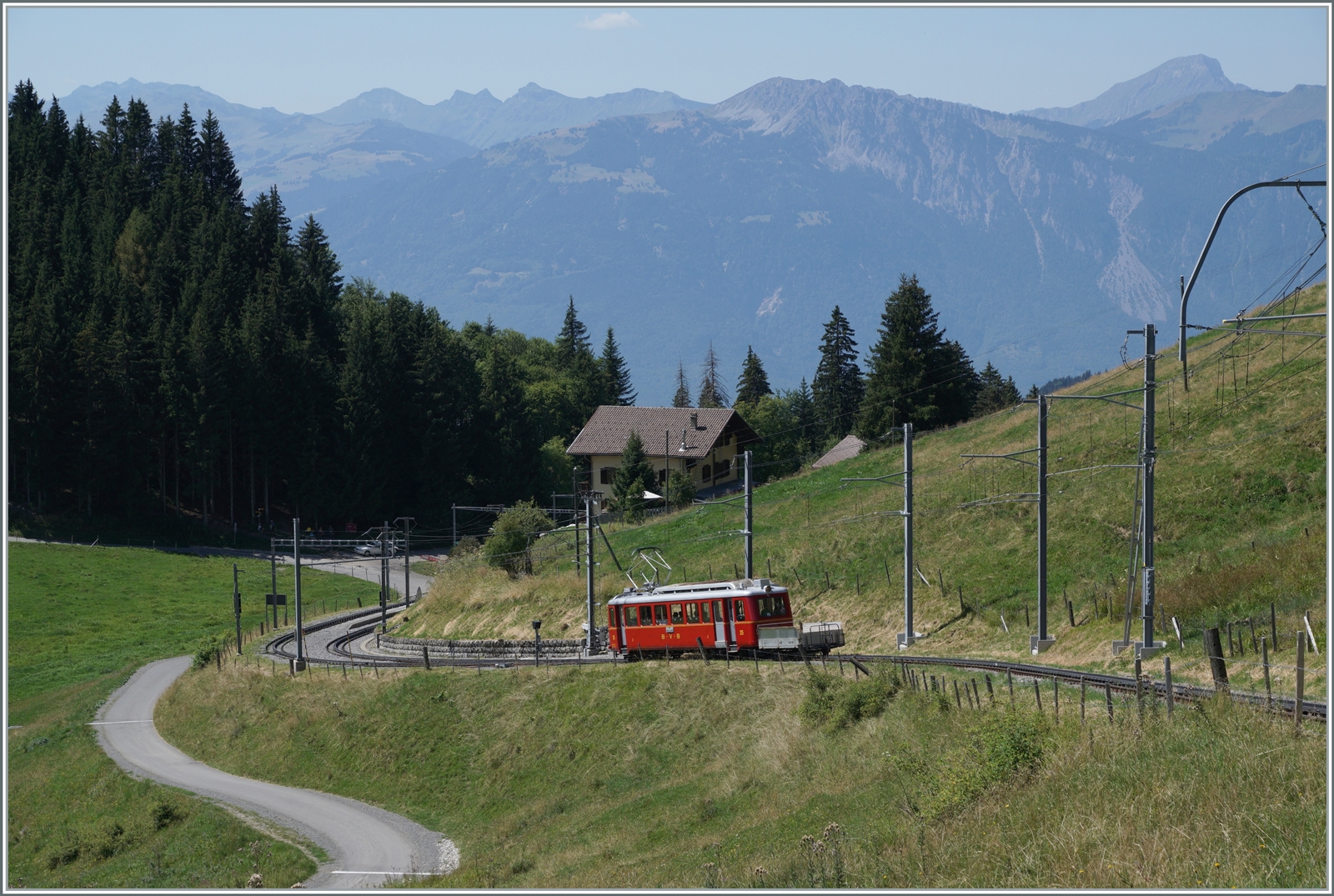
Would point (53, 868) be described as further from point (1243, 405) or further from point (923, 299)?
point (923, 299)

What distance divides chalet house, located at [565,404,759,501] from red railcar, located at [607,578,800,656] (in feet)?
218

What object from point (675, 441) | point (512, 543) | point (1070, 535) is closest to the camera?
point (1070, 535)

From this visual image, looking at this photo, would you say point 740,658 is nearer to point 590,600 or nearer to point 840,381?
point 590,600

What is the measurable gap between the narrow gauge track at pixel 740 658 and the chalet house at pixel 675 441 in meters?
32.2

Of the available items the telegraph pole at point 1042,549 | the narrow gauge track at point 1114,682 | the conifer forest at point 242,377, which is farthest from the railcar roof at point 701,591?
the conifer forest at point 242,377

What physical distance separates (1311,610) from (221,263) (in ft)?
384

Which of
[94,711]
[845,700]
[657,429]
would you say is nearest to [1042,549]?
[845,700]

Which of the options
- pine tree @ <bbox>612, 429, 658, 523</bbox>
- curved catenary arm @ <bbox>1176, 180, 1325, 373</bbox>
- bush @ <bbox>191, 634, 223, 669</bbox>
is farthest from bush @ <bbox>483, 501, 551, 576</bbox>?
curved catenary arm @ <bbox>1176, 180, 1325, 373</bbox>

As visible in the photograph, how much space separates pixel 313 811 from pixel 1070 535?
3078 cm

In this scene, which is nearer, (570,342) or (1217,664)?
(1217,664)

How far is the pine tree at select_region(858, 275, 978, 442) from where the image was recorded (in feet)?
304

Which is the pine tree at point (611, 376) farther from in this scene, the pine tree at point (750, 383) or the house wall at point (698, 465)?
the house wall at point (698, 465)

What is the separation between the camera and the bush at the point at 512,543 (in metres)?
69.0

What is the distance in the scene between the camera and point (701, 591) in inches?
1684
